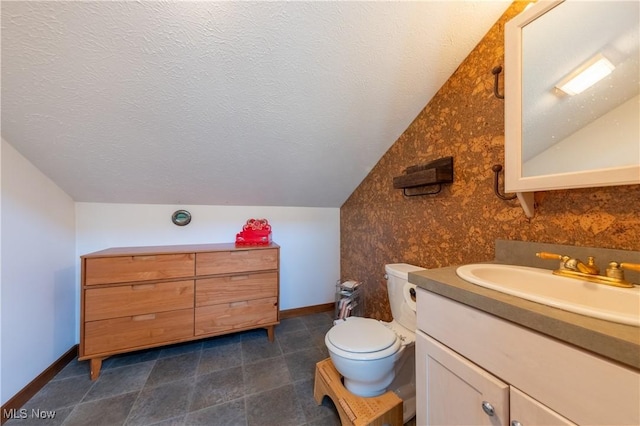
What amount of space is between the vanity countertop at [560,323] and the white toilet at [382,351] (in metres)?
→ 0.59

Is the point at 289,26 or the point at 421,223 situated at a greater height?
the point at 289,26

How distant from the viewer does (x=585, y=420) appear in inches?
19.4

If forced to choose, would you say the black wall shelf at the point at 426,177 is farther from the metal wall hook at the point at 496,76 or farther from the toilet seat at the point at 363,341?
the toilet seat at the point at 363,341

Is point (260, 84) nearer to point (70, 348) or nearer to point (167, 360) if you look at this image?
point (167, 360)

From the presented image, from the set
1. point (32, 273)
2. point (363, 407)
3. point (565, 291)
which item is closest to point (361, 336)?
point (363, 407)

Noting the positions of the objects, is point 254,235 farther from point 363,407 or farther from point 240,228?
point 363,407

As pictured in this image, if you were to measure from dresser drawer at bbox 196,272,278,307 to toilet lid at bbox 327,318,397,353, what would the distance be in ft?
2.79

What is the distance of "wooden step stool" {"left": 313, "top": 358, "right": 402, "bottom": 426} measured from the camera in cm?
108

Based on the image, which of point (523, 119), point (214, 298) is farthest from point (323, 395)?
point (523, 119)

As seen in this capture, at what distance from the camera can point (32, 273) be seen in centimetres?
145

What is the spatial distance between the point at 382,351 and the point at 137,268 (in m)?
1.74

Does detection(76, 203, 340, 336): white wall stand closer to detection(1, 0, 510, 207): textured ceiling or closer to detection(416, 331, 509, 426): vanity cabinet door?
detection(1, 0, 510, 207): textured ceiling

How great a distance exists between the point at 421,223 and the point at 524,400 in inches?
43.6

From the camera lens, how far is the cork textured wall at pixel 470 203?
0.88 meters
